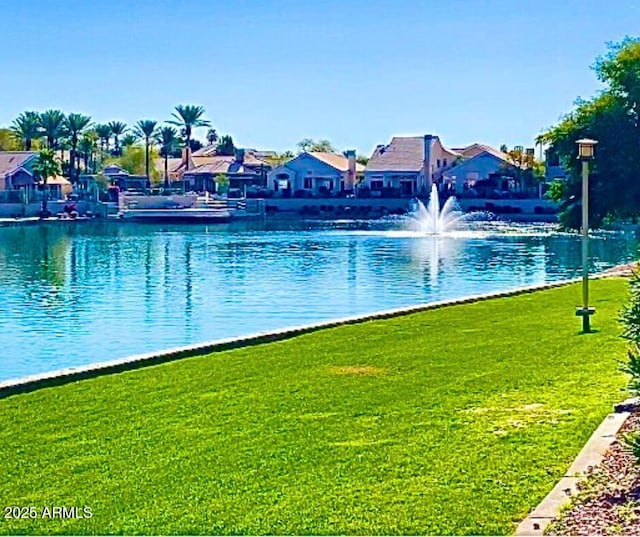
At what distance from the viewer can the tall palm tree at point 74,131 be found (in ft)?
375

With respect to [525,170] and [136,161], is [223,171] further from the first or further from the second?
[525,170]

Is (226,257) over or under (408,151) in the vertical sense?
under

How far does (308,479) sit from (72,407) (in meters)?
4.32

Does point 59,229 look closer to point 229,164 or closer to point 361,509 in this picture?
point 229,164

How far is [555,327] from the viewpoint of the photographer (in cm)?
1590

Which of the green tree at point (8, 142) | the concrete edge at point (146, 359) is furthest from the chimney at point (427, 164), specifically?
the concrete edge at point (146, 359)

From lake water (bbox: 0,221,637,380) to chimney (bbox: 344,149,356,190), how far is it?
115ft

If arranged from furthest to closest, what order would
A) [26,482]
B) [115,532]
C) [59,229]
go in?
[59,229], [26,482], [115,532]

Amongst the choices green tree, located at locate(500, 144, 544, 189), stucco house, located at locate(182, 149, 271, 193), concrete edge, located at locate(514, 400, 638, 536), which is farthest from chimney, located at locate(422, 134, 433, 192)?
concrete edge, located at locate(514, 400, 638, 536)

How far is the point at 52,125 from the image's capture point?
371ft

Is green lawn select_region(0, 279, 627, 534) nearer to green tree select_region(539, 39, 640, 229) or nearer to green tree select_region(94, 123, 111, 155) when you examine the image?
green tree select_region(539, 39, 640, 229)

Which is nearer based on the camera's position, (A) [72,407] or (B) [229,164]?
(A) [72,407]

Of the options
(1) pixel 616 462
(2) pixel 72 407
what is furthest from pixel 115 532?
(2) pixel 72 407

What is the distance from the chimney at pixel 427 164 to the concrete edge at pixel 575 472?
9532 cm
